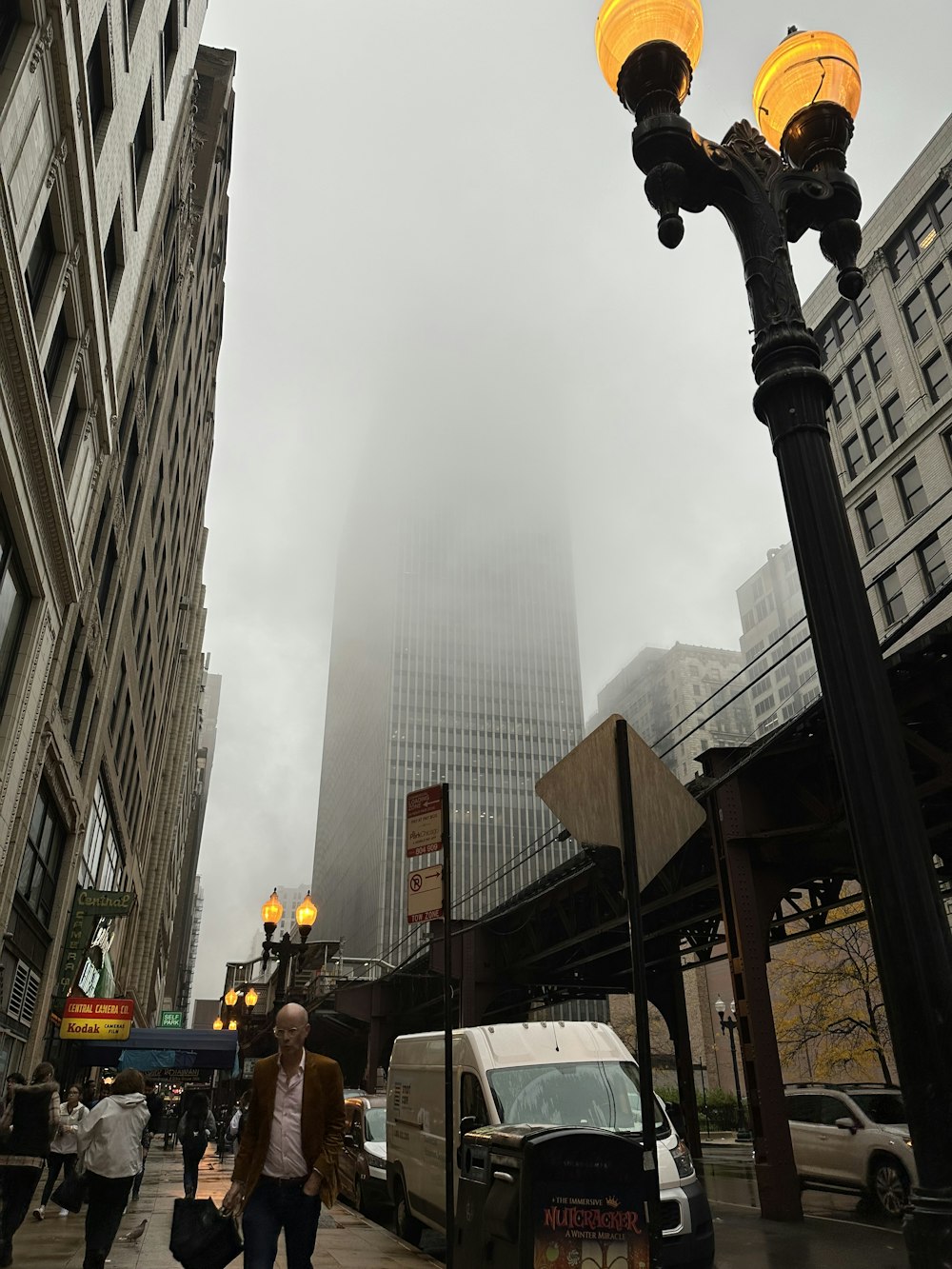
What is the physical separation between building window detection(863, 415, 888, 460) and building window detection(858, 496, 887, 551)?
2316 millimetres

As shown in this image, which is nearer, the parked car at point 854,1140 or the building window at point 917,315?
the parked car at point 854,1140

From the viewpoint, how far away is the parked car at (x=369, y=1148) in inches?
593

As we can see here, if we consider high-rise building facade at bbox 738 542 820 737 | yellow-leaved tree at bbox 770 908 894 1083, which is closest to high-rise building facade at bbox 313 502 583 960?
high-rise building facade at bbox 738 542 820 737

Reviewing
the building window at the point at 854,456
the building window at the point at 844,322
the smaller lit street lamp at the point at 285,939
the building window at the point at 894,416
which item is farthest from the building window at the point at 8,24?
the building window at the point at 844,322

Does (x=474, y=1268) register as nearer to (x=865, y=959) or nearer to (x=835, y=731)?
(x=835, y=731)

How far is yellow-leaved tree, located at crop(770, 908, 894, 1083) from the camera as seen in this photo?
114 ft

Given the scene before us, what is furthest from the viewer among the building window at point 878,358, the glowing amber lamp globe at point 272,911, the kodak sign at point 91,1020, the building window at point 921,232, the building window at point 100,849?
the building window at point 878,358

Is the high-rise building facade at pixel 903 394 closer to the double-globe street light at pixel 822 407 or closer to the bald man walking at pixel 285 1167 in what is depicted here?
the double-globe street light at pixel 822 407

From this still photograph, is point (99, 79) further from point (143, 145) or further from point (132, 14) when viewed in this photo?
point (143, 145)

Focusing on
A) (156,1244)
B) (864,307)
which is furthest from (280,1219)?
(864,307)

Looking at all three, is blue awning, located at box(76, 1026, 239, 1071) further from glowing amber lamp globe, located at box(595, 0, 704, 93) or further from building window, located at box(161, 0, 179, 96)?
glowing amber lamp globe, located at box(595, 0, 704, 93)

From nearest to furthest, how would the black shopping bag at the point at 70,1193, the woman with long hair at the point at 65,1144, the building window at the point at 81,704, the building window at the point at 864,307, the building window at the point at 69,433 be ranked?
the black shopping bag at the point at 70,1193 < the woman with long hair at the point at 65,1144 < the building window at the point at 69,433 < the building window at the point at 81,704 < the building window at the point at 864,307

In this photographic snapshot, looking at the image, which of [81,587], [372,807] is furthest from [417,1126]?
[372,807]

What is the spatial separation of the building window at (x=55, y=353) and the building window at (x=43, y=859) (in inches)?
334
